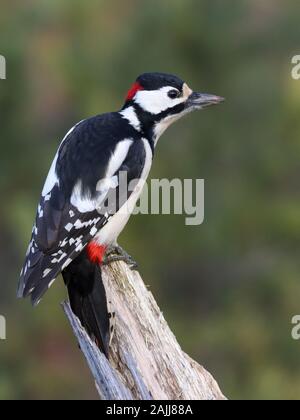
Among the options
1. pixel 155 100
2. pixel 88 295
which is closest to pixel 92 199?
pixel 88 295

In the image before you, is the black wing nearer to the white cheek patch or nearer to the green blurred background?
the white cheek patch

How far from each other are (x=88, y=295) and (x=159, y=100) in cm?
120

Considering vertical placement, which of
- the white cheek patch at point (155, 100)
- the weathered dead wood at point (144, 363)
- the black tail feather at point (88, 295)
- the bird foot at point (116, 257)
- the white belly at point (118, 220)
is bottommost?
the weathered dead wood at point (144, 363)

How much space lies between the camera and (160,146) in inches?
414

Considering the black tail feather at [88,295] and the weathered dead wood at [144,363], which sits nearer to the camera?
the weathered dead wood at [144,363]

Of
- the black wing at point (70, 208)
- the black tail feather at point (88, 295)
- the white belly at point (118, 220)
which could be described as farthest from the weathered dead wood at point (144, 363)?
the white belly at point (118, 220)

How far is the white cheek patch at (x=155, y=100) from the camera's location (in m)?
5.24

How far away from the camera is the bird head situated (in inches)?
206

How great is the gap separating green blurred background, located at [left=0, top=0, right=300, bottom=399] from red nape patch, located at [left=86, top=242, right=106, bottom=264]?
18.0 ft

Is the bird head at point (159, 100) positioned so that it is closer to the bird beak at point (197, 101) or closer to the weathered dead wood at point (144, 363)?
the bird beak at point (197, 101)

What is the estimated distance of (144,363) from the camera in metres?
4.07

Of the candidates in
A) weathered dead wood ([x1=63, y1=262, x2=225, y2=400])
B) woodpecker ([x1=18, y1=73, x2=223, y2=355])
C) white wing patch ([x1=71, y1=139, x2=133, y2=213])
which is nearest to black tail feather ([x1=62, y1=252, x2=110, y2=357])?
woodpecker ([x1=18, y1=73, x2=223, y2=355])
